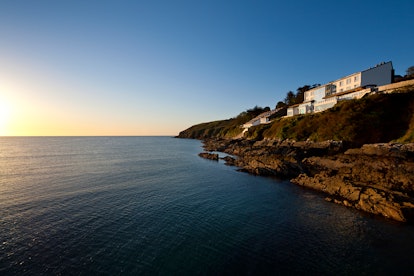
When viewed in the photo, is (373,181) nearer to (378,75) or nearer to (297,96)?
(378,75)

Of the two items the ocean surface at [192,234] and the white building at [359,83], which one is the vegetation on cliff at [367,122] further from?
the ocean surface at [192,234]

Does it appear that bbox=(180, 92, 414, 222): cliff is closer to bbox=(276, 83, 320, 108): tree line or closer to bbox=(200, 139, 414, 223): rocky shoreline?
bbox=(200, 139, 414, 223): rocky shoreline

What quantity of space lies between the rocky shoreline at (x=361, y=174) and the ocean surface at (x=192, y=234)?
214 centimetres

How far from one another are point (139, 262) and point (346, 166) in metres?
37.4

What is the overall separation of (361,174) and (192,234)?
2769 centimetres

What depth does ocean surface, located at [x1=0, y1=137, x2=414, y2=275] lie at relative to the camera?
15.0 m

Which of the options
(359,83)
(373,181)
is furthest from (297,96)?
(373,181)

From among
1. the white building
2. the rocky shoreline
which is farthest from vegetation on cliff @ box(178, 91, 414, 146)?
the white building

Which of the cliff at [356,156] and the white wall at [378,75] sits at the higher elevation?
the white wall at [378,75]

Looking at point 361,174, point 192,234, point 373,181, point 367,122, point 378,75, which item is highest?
point 378,75

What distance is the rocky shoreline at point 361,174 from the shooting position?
2407 centimetres

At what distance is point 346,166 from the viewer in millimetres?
37969

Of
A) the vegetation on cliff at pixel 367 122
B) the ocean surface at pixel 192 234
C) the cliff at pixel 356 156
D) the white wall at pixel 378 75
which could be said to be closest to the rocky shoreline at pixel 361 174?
the cliff at pixel 356 156

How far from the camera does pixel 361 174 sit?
3212cm
